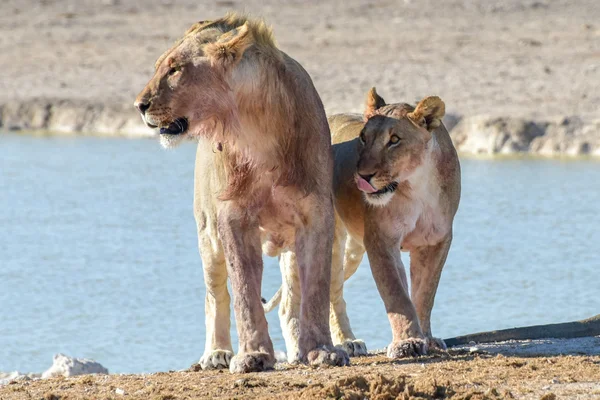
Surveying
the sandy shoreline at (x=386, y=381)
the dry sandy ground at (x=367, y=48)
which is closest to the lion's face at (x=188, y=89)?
the sandy shoreline at (x=386, y=381)

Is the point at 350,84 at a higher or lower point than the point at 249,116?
higher

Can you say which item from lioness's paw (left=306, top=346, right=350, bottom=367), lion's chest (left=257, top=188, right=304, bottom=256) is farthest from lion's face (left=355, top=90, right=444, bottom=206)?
lioness's paw (left=306, top=346, right=350, bottom=367)

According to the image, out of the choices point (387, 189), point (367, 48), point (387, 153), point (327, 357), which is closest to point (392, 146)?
point (387, 153)

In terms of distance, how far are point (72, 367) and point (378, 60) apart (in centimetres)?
1279

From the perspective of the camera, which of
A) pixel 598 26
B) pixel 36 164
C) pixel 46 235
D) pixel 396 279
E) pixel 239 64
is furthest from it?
pixel 598 26

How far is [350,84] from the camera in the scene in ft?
58.3

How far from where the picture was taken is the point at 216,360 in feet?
20.0

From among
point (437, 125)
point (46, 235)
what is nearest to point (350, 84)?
point (46, 235)

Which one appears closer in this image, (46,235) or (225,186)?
(225,186)

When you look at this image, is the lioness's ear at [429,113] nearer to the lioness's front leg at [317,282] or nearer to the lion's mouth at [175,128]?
the lioness's front leg at [317,282]

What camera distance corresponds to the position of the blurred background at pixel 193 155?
9.02m

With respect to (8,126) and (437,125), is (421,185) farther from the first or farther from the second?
(8,126)

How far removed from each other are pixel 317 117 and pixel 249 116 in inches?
11.7

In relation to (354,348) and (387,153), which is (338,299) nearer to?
(354,348)
